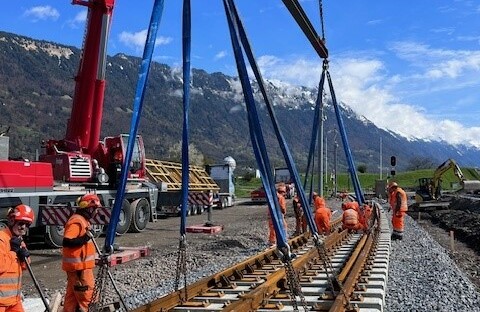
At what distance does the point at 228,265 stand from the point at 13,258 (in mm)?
6900

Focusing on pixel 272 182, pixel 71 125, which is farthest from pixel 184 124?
pixel 71 125

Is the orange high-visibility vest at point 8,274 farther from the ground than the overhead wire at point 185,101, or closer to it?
closer to it

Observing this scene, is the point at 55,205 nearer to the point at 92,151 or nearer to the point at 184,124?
the point at 92,151

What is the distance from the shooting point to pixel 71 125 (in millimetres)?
16094

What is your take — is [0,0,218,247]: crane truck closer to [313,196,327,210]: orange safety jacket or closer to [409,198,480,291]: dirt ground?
[313,196,327,210]: orange safety jacket

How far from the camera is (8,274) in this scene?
16.8ft

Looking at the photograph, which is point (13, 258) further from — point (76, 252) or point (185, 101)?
point (185, 101)

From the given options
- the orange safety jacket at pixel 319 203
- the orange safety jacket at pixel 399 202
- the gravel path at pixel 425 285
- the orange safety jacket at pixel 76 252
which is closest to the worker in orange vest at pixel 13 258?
the orange safety jacket at pixel 76 252

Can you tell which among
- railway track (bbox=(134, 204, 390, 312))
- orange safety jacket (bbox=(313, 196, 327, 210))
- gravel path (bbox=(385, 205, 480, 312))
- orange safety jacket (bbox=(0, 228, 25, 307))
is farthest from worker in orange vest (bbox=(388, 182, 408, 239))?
orange safety jacket (bbox=(0, 228, 25, 307))

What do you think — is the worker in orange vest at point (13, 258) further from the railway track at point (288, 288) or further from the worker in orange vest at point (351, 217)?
the worker in orange vest at point (351, 217)

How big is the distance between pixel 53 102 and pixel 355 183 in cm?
19287

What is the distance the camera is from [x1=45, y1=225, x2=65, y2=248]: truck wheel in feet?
47.2

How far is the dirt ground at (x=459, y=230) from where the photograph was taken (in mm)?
15073

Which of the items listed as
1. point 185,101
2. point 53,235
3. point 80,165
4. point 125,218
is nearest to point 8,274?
point 185,101
